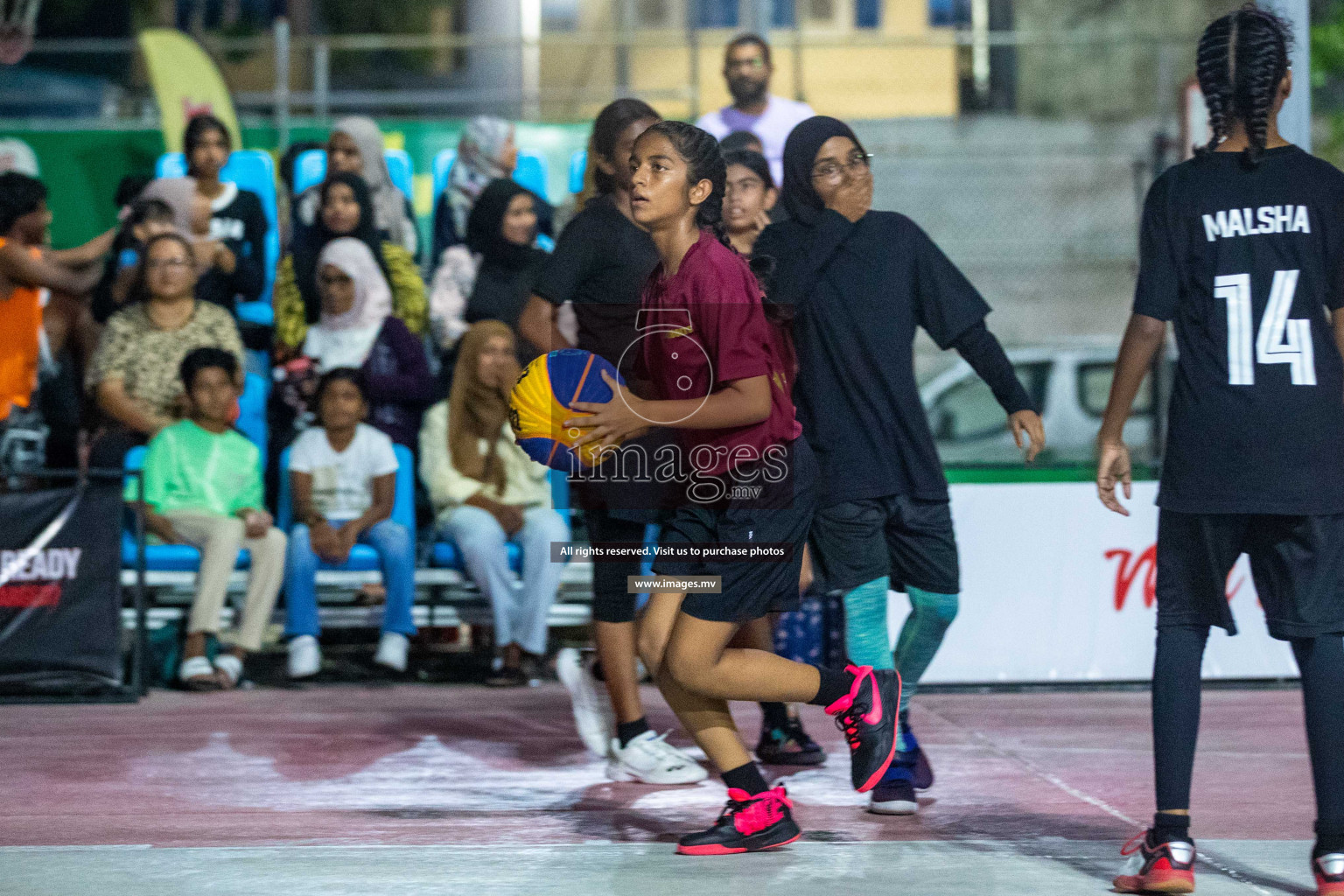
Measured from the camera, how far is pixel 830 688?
15.0 feet

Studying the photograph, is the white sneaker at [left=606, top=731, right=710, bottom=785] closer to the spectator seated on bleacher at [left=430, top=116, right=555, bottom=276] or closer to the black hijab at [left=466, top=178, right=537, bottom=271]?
the black hijab at [left=466, top=178, right=537, bottom=271]

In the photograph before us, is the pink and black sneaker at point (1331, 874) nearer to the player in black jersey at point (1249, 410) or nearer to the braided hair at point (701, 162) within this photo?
the player in black jersey at point (1249, 410)

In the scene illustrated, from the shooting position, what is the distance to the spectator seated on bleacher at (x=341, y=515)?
7.96 meters

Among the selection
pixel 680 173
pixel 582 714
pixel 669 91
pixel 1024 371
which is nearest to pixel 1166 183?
pixel 680 173

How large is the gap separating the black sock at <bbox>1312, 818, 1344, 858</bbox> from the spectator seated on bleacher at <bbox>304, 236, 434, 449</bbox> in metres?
5.54

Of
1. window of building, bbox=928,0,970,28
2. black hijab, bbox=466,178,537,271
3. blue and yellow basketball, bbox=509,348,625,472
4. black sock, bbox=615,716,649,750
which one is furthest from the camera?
window of building, bbox=928,0,970,28

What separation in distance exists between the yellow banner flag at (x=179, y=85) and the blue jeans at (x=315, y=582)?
529cm

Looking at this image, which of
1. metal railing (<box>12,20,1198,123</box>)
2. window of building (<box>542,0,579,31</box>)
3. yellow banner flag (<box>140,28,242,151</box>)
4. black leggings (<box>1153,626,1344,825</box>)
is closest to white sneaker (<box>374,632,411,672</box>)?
black leggings (<box>1153,626,1344,825</box>)

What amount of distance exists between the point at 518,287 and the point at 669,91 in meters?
4.62

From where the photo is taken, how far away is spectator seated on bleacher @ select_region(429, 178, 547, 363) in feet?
29.4

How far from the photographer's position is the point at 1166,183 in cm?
422

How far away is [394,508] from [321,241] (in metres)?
1.87

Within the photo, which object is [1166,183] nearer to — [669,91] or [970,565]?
[970,565]

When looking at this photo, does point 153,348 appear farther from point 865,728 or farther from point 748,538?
point 865,728
